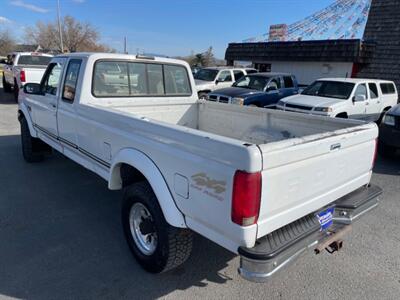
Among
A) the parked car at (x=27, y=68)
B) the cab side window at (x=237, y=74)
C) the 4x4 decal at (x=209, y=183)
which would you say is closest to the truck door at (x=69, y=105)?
the 4x4 decal at (x=209, y=183)

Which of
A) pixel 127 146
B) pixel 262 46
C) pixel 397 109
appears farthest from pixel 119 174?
pixel 262 46

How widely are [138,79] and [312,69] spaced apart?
576 inches

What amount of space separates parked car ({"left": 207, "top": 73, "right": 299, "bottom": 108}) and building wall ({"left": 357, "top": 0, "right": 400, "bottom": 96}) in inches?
193

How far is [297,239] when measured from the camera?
7.55 ft

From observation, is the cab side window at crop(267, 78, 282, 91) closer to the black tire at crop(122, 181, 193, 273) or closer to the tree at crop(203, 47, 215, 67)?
the black tire at crop(122, 181, 193, 273)

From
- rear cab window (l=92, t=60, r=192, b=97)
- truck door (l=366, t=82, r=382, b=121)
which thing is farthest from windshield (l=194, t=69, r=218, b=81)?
rear cab window (l=92, t=60, r=192, b=97)

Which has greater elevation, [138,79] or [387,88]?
[138,79]

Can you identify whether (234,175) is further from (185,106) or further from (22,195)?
(22,195)

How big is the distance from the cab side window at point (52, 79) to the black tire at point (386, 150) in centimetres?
673

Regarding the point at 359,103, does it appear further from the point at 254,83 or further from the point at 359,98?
the point at 254,83

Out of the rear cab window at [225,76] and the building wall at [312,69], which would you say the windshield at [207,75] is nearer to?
the rear cab window at [225,76]

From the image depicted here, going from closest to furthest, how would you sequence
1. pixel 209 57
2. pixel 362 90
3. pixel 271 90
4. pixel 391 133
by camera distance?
pixel 391 133 → pixel 362 90 → pixel 271 90 → pixel 209 57

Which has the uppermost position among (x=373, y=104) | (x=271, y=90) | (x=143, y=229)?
(x=271, y=90)

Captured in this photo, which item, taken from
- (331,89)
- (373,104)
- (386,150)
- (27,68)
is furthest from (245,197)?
(27,68)
